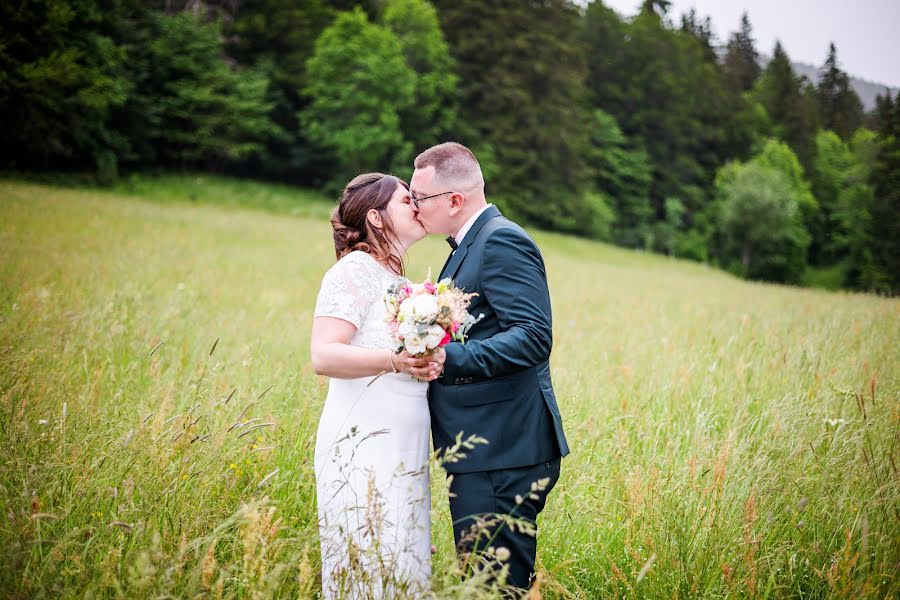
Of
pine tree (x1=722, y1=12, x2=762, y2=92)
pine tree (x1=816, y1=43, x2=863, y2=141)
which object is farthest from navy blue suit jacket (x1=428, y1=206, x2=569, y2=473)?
pine tree (x1=816, y1=43, x2=863, y2=141)

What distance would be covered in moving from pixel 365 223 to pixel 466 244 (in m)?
0.64

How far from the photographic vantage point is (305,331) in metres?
7.24

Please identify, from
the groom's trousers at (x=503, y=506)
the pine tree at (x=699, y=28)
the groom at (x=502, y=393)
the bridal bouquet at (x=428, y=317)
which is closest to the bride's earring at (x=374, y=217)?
the groom at (x=502, y=393)

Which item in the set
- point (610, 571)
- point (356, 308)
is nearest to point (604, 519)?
point (610, 571)

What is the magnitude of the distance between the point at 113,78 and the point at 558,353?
3489cm

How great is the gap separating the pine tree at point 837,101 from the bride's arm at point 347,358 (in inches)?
3271

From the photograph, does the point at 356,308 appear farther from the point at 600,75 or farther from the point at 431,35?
the point at 600,75

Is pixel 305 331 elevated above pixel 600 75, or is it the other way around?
pixel 600 75

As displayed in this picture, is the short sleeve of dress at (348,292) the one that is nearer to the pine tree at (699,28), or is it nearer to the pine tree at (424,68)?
the pine tree at (424,68)

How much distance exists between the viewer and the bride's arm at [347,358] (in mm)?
2439

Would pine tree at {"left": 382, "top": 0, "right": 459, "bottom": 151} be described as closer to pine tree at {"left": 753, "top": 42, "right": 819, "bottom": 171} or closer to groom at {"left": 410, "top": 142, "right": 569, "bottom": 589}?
groom at {"left": 410, "top": 142, "right": 569, "bottom": 589}

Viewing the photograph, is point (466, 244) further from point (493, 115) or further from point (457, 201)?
point (493, 115)

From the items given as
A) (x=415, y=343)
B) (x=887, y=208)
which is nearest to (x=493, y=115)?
(x=887, y=208)

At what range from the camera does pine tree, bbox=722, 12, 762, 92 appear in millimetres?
68500
